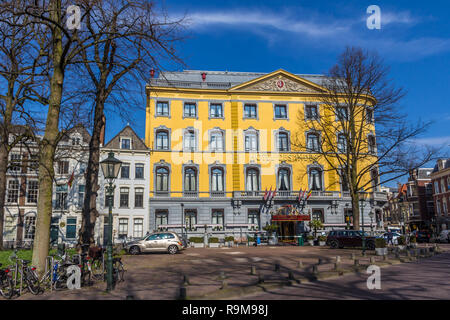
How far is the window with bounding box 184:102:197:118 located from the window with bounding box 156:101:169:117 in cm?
213

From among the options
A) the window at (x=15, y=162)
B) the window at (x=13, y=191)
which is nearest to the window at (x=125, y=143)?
the window at (x=15, y=162)

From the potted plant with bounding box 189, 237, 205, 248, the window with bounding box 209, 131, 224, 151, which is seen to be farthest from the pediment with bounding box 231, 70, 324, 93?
the potted plant with bounding box 189, 237, 205, 248

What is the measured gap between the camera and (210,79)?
44.0 m

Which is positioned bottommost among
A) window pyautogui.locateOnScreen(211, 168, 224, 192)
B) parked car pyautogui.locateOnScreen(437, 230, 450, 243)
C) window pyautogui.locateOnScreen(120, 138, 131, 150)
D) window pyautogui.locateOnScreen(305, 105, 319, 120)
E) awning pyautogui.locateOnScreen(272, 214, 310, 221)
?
parked car pyautogui.locateOnScreen(437, 230, 450, 243)

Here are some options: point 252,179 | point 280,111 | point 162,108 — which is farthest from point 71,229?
point 280,111

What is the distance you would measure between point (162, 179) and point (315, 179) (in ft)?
57.7

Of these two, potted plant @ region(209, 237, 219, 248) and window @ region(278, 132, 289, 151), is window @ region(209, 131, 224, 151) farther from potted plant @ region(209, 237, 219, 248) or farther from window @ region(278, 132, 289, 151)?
potted plant @ region(209, 237, 219, 248)

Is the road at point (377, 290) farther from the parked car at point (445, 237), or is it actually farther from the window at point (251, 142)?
the parked car at point (445, 237)

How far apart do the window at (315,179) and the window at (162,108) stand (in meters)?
17.9

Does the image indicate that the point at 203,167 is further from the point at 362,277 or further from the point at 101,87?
the point at 362,277

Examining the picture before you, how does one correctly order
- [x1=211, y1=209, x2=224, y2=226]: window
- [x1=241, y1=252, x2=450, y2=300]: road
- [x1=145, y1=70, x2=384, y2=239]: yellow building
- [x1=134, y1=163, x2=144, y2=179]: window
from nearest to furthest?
[x1=241, y1=252, x2=450, y2=300]: road → [x1=145, y1=70, x2=384, y2=239]: yellow building → [x1=211, y1=209, x2=224, y2=226]: window → [x1=134, y1=163, x2=144, y2=179]: window

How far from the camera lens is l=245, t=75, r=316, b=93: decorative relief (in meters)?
40.8

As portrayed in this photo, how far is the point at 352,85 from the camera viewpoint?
97.3 ft

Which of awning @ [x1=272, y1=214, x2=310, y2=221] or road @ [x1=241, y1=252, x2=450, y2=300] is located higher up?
awning @ [x1=272, y1=214, x2=310, y2=221]
